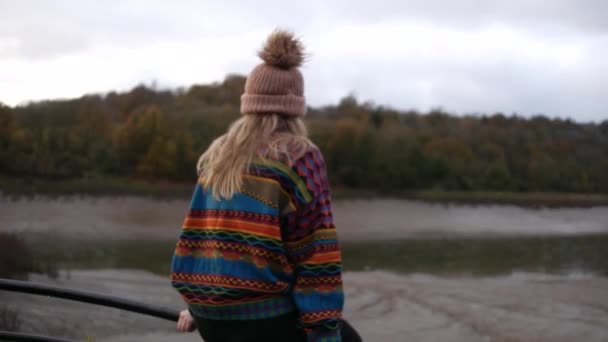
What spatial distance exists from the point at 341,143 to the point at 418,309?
8639 mm

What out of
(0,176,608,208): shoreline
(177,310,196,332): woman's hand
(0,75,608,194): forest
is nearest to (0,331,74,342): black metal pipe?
(177,310,196,332): woman's hand

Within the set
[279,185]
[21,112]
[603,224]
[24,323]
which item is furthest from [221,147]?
[603,224]

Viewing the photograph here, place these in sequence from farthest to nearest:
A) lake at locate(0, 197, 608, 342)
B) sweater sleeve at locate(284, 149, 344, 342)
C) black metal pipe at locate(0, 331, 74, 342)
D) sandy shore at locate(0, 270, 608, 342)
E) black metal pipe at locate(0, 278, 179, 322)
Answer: lake at locate(0, 197, 608, 342) → sandy shore at locate(0, 270, 608, 342) → black metal pipe at locate(0, 331, 74, 342) → black metal pipe at locate(0, 278, 179, 322) → sweater sleeve at locate(284, 149, 344, 342)

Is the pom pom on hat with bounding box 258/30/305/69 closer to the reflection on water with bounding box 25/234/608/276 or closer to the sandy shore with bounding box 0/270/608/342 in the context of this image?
the sandy shore with bounding box 0/270/608/342

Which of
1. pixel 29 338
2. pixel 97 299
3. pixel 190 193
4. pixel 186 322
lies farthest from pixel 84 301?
pixel 190 193

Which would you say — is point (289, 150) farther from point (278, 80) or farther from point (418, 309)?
point (418, 309)

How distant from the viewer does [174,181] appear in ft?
51.8

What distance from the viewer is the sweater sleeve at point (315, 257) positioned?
5.13 feet

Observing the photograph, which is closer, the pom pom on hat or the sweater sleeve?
the sweater sleeve

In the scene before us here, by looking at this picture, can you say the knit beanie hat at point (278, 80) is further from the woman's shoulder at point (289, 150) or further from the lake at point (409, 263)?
the lake at point (409, 263)

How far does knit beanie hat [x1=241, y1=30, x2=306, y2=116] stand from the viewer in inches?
67.9

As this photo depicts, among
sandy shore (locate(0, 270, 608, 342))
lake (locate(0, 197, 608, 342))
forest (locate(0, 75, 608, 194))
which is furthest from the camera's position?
forest (locate(0, 75, 608, 194))

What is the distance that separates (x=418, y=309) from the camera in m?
9.96

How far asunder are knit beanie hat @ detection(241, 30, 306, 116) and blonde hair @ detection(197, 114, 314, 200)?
3cm
